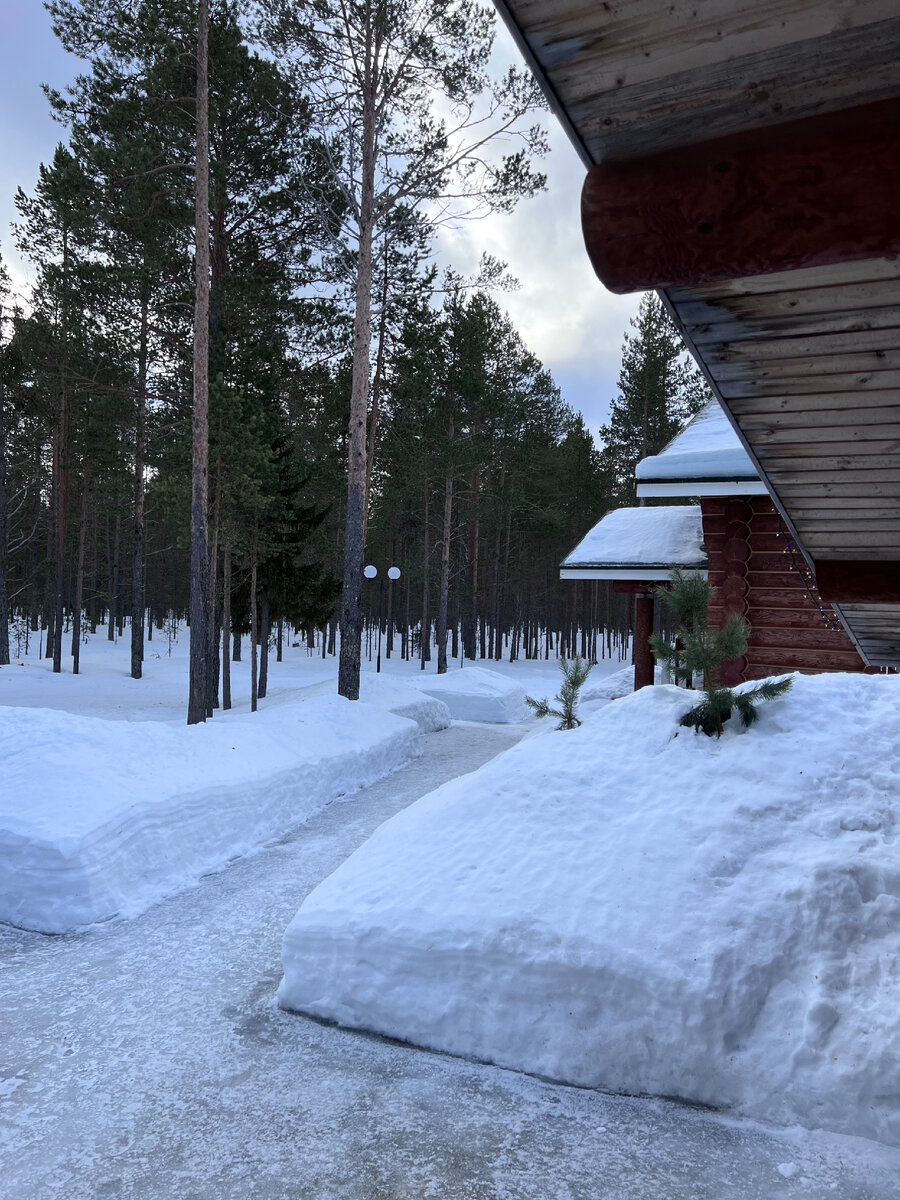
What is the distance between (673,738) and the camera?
618 cm

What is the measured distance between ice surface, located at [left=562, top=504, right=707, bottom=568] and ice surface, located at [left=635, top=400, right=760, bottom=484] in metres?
2.08

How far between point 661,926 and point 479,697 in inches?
595

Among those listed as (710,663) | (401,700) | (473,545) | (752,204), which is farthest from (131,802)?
(473,545)

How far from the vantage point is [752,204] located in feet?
5.99

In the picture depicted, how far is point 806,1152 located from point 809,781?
8.08 ft

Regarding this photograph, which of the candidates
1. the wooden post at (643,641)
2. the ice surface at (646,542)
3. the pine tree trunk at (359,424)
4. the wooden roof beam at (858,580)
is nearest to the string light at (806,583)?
the ice surface at (646,542)

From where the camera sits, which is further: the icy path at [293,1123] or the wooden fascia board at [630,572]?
the wooden fascia board at [630,572]

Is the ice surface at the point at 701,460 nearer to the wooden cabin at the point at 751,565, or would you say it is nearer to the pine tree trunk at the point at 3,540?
the wooden cabin at the point at 751,565

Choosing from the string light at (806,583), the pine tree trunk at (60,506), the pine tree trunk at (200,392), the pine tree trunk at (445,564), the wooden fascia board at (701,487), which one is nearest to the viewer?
the string light at (806,583)

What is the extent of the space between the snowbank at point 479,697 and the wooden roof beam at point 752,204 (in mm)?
17515

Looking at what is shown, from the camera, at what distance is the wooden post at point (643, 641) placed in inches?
537

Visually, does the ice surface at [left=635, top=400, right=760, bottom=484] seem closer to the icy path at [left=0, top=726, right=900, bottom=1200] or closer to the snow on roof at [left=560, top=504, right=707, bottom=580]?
the snow on roof at [left=560, top=504, right=707, bottom=580]

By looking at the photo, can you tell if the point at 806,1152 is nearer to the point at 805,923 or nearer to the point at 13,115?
the point at 805,923

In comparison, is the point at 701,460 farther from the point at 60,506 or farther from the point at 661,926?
the point at 60,506
